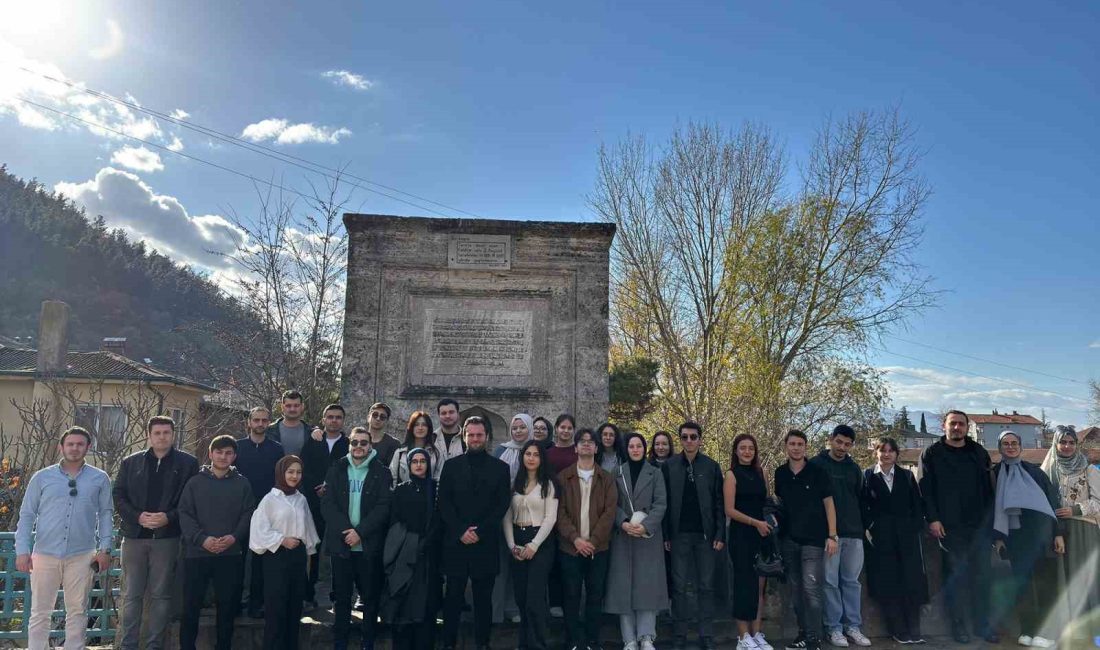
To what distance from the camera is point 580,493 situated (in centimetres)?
554

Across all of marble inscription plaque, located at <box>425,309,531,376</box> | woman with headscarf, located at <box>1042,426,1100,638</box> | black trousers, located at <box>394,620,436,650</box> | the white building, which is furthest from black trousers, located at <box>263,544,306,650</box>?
the white building

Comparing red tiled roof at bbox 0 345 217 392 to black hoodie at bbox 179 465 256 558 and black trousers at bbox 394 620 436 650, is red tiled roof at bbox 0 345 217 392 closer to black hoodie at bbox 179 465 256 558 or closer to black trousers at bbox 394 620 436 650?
black hoodie at bbox 179 465 256 558

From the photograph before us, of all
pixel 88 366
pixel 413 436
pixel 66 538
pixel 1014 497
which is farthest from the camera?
pixel 88 366

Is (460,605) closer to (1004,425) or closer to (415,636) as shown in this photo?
(415,636)

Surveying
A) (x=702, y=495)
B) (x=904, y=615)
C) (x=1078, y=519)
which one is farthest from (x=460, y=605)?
(x=1078, y=519)

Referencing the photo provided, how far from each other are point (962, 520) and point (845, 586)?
1127mm

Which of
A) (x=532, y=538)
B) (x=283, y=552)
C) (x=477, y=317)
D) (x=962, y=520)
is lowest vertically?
(x=283, y=552)

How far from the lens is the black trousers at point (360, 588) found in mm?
5246

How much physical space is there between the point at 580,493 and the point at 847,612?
2.38 metres

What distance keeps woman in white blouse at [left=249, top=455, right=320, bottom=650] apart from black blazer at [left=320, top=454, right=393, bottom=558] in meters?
0.16

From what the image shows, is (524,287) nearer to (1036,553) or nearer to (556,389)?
(556,389)

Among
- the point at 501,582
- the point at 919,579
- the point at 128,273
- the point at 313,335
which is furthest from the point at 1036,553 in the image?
the point at 128,273

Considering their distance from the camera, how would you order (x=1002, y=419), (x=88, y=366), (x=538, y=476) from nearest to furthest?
(x=538, y=476) < (x=88, y=366) < (x=1002, y=419)

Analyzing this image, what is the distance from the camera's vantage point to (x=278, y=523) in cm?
521
